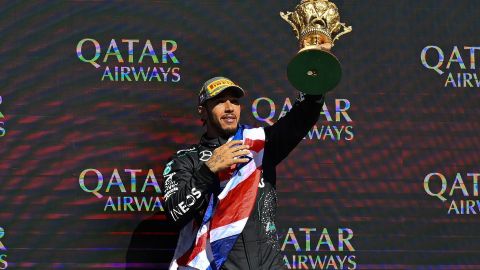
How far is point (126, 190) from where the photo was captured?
5602mm

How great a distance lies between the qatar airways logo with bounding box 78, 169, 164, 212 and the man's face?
803 millimetres

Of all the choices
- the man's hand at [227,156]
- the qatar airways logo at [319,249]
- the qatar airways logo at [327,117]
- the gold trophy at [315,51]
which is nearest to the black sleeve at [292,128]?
the gold trophy at [315,51]

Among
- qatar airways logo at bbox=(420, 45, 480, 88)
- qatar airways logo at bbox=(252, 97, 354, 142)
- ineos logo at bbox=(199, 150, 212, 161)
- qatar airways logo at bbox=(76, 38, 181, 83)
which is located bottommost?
ineos logo at bbox=(199, 150, 212, 161)

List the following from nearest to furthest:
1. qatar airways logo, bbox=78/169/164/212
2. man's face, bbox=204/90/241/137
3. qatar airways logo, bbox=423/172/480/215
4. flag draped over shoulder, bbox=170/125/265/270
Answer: flag draped over shoulder, bbox=170/125/265/270
man's face, bbox=204/90/241/137
qatar airways logo, bbox=78/169/164/212
qatar airways logo, bbox=423/172/480/215

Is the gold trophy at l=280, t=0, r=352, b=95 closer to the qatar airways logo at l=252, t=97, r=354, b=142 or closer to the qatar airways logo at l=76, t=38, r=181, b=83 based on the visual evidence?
the qatar airways logo at l=252, t=97, r=354, b=142

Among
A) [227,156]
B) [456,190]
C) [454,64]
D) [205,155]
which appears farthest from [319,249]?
[227,156]

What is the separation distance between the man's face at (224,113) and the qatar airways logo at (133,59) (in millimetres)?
775

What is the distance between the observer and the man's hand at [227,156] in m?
4.44

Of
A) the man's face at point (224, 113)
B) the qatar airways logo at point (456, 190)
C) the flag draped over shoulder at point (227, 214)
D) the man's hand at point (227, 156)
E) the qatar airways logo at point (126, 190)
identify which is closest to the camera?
the man's hand at point (227, 156)

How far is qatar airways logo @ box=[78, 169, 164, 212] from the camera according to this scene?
18.3ft

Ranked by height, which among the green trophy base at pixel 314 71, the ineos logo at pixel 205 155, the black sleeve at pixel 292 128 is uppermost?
the green trophy base at pixel 314 71

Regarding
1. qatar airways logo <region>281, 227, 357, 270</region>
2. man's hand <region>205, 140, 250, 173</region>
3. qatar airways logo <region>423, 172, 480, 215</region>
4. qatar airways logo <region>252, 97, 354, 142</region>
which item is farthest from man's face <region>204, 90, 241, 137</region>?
qatar airways logo <region>423, 172, 480, 215</region>

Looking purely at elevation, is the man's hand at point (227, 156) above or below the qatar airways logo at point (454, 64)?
below

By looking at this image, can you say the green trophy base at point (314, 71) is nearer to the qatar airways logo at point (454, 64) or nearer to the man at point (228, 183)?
the man at point (228, 183)
